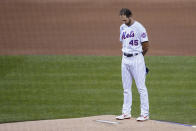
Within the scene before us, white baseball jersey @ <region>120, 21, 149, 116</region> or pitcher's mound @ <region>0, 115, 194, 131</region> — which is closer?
pitcher's mound @ <region>0, 115, 194, 131</region>

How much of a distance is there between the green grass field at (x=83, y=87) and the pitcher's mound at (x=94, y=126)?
1230 mm

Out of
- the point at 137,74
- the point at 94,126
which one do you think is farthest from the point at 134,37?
the point at 94,126

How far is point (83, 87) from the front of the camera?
34.2 ft

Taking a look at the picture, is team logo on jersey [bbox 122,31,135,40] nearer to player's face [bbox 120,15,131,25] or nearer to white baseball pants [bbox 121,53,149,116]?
player's face [bbox 120,15,131,25]

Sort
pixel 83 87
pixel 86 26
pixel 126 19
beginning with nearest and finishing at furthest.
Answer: pixel 126 19 → pixel 83 87 → pixel 86 26

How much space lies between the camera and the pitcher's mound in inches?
238

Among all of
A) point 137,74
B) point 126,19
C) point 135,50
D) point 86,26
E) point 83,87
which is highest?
point 86,26

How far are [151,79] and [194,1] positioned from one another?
798cm

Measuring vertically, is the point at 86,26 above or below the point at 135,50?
above

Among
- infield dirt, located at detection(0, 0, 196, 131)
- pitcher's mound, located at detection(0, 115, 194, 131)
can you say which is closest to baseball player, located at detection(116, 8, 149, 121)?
pitcher's mound, located at detection(0, 115, 194, 131)

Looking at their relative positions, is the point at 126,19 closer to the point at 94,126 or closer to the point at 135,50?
the point at 135,50

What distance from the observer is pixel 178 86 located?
1038cm

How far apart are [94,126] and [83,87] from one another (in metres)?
4.32

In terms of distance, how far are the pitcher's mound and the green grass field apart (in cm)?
123
